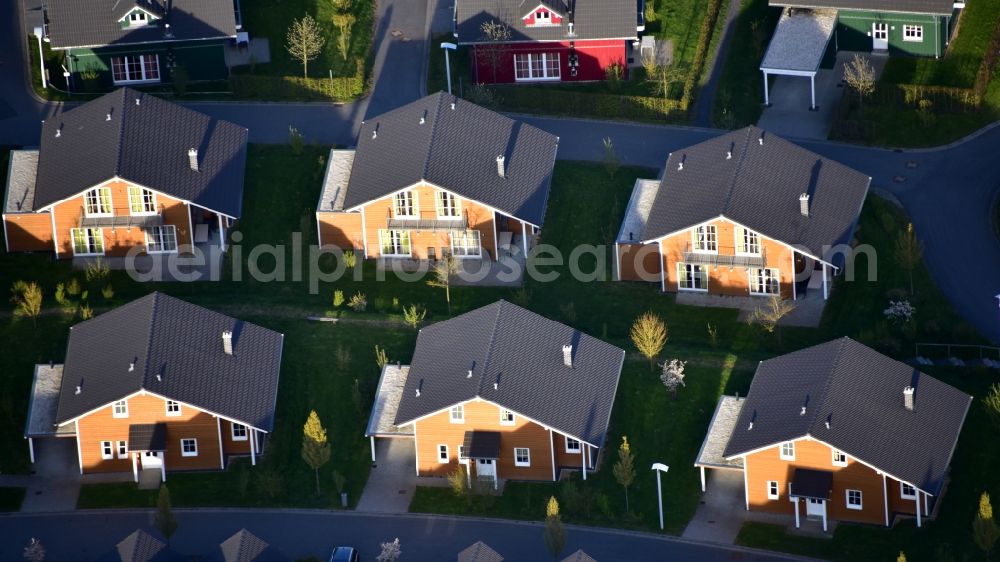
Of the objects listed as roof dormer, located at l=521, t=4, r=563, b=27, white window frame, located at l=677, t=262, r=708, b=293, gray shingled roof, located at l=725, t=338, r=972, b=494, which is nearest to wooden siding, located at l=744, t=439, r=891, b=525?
gray shingled roof, located at l=725, t=338, r=972, b=494

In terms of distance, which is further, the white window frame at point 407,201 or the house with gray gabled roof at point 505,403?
the white window frame at point 407,201

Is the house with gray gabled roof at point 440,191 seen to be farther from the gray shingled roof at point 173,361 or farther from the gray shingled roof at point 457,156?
the gray shingled roof at point 173,361

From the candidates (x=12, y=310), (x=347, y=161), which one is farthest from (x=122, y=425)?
(x=347, y=161)

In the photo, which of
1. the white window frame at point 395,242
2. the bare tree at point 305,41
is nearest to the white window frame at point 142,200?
the white window frame at point 395,242

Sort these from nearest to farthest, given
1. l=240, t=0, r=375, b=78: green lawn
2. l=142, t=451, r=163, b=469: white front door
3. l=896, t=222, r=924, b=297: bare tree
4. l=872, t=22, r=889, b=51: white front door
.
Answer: l=142, t=451, r=163, b=469: white front door → l=896, t=222, r=924, b=297: bare tree → l=872, t=22, r=889, b=51: white front door → l=240, t=0, r=375, b=78: green lawn

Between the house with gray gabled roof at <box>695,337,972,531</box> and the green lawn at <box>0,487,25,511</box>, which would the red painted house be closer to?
the house with gray gabled roof at <box>695,337,972,531</box>

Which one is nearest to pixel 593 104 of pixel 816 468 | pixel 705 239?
pixel 705 239
